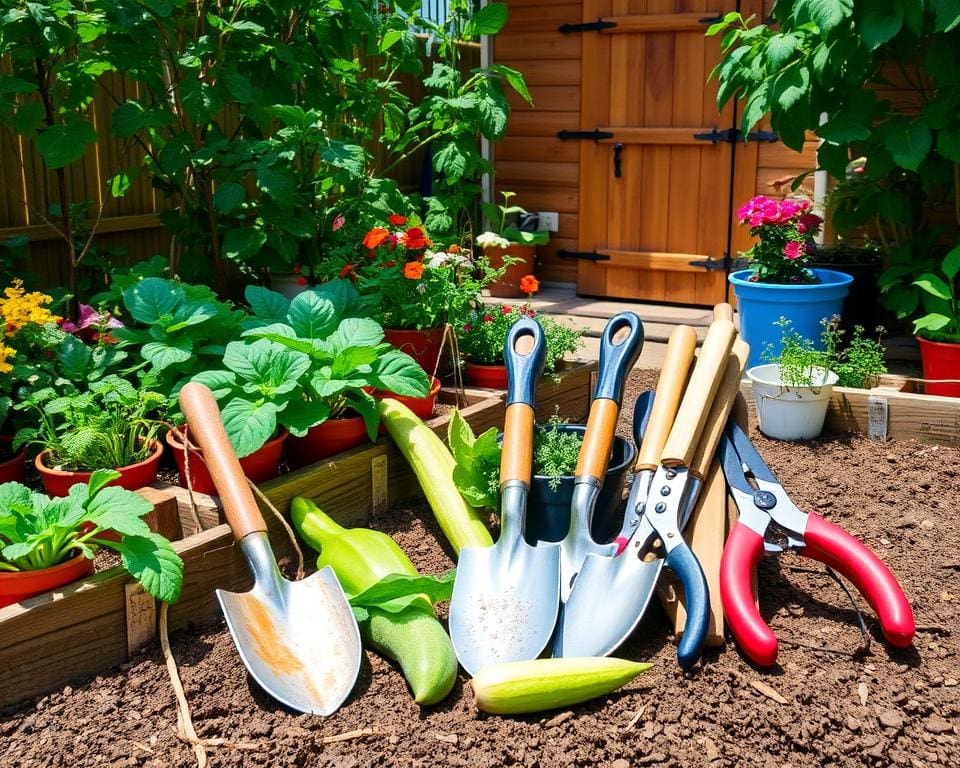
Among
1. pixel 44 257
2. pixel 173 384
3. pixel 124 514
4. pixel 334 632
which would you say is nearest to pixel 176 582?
pixel 124 514

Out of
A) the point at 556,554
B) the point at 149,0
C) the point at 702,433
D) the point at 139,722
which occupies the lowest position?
the point at 139,722

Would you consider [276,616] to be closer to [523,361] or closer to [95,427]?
[95,427]

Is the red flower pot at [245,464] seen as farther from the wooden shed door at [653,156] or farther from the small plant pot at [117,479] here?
the wooden shed door at [653,156]

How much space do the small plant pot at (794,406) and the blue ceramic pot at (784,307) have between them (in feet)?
2.09

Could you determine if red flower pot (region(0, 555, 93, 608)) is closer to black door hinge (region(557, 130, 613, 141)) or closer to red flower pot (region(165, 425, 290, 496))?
red flower pot (region(165, 425, 290, 496))

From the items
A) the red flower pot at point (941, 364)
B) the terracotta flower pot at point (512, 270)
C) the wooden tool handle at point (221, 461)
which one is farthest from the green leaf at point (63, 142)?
the terracotta flower pot at point (512, 270)

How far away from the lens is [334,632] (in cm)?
193

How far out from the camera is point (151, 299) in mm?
2557

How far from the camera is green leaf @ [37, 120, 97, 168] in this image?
284 centimetres

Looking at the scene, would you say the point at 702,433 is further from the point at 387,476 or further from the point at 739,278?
the point at 739,278

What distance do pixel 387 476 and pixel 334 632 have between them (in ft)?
2.60

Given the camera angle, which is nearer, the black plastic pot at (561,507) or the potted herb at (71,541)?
the potted herb at (71,541)

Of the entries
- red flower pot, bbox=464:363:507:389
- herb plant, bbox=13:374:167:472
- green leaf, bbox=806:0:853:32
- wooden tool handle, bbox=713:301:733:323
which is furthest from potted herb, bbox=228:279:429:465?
green leaf, bbox=806:0:853:32

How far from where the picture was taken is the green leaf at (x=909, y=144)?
11.4 ft
